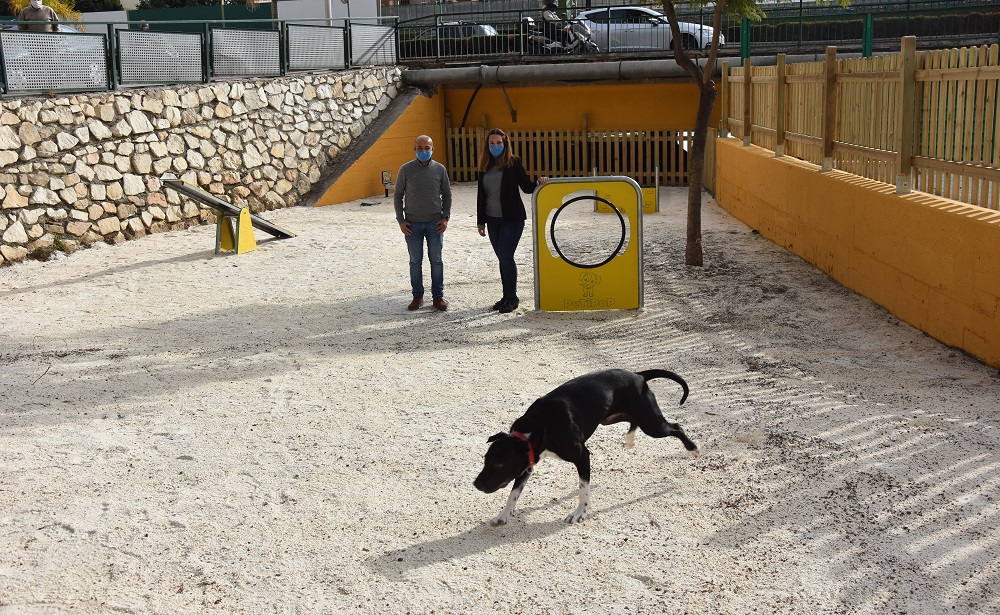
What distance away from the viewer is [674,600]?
3.83 metres

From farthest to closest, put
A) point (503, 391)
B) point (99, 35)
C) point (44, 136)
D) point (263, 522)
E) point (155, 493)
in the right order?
point (99, 35)
point (44, 136)
point (503, 391)
point (155, 493)
point (263, 522)

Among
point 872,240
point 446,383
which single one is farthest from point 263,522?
point 872,240

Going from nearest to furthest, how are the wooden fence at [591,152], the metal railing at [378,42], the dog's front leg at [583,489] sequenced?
1. the dog's front leg at [583,489]
2. the metal railing at [378,42]
3. the wooden fence at [591,152]

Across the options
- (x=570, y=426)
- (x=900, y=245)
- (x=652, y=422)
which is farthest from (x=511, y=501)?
(x=900, y=245)

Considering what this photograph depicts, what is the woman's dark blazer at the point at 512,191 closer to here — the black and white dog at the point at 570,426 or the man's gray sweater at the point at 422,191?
the man's gray sweater at the point at 422,191

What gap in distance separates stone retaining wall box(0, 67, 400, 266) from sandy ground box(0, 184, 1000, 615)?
2.68 metres

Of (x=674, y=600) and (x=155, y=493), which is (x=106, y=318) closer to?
(x=155, y=493)

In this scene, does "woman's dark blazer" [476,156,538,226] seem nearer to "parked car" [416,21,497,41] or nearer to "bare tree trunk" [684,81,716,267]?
"bare tree trunk" [684,81,716,267]

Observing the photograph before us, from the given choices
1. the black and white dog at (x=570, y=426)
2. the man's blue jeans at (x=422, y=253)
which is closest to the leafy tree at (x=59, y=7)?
the man's blue jeans at (x=422, y=253)

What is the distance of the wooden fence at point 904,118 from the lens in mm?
7137

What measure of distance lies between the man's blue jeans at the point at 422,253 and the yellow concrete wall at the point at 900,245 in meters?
3.82

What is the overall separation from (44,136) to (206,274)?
3.01 m

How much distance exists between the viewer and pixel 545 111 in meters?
20.7

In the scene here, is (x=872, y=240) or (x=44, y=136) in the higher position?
(x=44, y=136)
